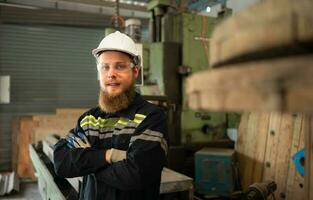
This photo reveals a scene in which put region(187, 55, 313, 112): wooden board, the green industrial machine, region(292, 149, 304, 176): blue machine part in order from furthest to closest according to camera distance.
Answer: the green industrial machine, region(292, 149, 304, 176): blue machine part, region(187, 55, 313, 112): wooden board

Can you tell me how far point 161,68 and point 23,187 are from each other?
295 cm

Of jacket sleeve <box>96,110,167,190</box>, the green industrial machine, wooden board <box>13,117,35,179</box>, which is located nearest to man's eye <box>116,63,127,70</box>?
jacket sleeve <box>96,110,167,190</box>

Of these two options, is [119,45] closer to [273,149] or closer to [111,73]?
[111,73]

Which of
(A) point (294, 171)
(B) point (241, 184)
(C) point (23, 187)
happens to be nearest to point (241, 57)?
(A) point (294, 171)

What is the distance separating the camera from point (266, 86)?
1.27 feet

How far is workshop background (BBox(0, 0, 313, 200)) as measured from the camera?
0.42 m

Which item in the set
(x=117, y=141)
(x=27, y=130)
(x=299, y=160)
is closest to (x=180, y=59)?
(x=299, y=160)

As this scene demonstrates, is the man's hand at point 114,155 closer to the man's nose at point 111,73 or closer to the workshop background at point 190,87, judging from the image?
the man's nose at point 111,73

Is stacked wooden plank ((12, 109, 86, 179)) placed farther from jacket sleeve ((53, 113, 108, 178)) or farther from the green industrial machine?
jacket sleeve ((53, 113, 108, 178))

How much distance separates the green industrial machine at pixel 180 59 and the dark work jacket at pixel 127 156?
1.89 metres

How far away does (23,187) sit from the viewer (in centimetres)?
467

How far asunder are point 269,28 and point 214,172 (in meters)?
2.80

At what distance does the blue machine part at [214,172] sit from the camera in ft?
9.75

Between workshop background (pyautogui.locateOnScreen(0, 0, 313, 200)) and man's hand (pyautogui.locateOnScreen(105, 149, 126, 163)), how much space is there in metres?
0.56
